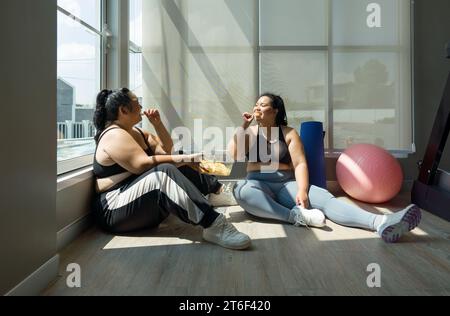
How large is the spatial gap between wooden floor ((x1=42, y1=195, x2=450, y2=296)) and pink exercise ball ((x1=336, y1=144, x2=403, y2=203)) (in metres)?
0.68

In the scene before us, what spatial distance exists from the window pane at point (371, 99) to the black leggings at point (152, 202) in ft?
7.32

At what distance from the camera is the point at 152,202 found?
6.80 feet

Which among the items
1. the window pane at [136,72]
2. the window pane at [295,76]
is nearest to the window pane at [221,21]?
the window pane at [295,76]

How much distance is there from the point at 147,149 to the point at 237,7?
78.1 inches

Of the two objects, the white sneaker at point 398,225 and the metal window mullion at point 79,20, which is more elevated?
the metal window mullion at point 79,20

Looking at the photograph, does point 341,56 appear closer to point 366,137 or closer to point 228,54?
point 366,137

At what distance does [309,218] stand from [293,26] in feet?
7.34

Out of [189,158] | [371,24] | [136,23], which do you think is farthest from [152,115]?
[371,24]

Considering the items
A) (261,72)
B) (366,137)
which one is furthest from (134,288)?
(366,137)

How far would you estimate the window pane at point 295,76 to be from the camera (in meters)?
3.65

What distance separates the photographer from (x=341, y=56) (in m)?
3.65

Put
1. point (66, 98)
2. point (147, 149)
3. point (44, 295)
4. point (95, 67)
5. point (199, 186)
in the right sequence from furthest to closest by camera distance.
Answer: point (95, 67)
point (199, 186)
point (147, 149)
point (66, 98)
point (44, 295)

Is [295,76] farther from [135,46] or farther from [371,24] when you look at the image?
[135,46]

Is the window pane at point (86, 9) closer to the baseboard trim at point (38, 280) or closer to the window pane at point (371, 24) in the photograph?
the baseboard trim at point (38, 280)
